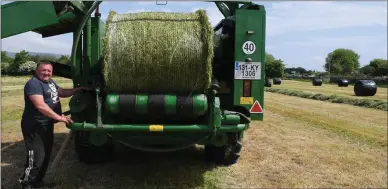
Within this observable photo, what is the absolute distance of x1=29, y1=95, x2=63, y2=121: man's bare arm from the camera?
16.7ft

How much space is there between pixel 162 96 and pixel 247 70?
1238 mm

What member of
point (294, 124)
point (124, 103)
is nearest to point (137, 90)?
point (124, 103)

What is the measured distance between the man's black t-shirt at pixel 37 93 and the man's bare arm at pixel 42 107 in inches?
2.8

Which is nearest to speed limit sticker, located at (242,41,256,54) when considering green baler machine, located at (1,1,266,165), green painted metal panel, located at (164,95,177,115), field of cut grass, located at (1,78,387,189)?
green baler machine, located at (1,1,266,165)

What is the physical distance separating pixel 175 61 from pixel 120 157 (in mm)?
2956

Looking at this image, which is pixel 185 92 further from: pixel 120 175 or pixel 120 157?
pixel 120 157

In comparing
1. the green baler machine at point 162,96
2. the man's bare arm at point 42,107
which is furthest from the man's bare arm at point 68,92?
the man's bare arm at point 42,107

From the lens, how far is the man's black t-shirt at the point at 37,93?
5.19 metres

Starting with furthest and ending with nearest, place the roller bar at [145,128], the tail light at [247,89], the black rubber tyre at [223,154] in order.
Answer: the black rubber tyre at [223,154] < the tail light at [247,89] < the roller bar at [145,128]

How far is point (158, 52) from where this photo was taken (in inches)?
199

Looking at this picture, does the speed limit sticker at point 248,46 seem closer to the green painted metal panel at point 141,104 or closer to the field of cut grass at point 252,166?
the green painted metal panel at point 141,104

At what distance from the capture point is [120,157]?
290 inches

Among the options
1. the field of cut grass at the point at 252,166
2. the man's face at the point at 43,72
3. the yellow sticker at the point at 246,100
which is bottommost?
the field of cut grass at the point at 252,166

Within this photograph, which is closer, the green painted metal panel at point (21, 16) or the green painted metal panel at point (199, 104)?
the green painted metal panel at point (199, 104)
